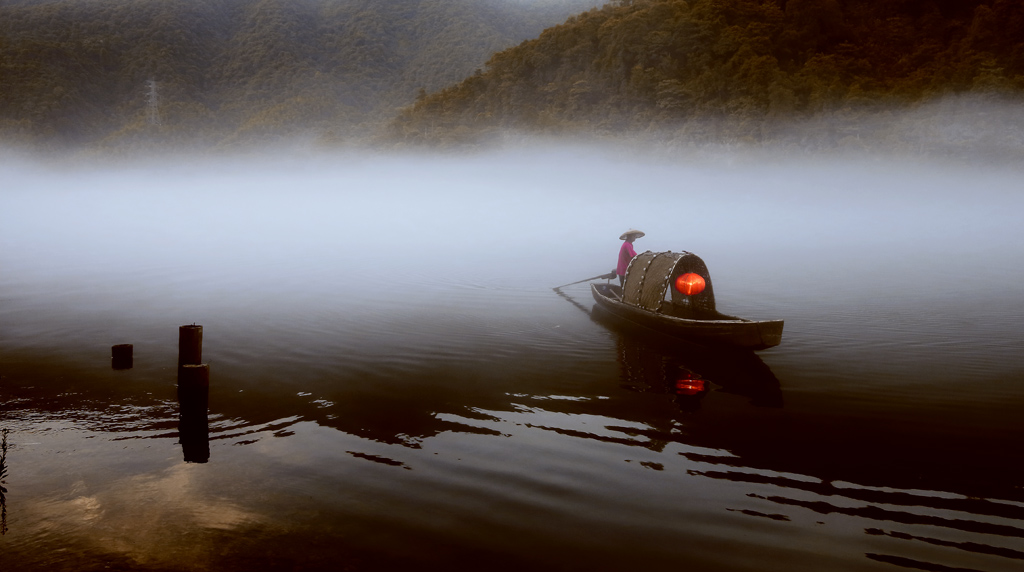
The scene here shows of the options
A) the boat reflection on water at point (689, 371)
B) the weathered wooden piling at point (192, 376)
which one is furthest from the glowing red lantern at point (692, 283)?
the weathered wooden piling at point (192, 376)

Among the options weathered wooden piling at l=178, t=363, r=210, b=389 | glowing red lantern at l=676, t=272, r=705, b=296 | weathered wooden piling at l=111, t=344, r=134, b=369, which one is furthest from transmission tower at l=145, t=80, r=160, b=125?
weathered wooden piling at l=178, t=363, r=210, b=389

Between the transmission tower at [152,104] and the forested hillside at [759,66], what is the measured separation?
104856mm

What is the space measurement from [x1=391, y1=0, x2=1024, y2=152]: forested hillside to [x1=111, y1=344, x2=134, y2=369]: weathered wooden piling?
337 ft

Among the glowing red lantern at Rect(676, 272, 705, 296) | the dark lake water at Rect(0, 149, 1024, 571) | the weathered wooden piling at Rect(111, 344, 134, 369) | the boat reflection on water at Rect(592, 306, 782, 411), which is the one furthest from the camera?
the glowing red lantern at Rect(676, 272, 705, 296)

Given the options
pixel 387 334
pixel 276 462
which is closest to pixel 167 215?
pixel 387 334

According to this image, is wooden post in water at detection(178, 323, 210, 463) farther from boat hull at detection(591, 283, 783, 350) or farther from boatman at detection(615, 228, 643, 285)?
boatman at detection(615, 228, 643, 285)

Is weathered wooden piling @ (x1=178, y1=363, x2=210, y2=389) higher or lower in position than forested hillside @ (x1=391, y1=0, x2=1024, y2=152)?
lower

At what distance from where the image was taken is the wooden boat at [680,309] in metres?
13.2

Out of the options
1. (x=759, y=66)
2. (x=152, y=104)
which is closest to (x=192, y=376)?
(x=759, y=66)

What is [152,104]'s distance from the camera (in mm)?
180375

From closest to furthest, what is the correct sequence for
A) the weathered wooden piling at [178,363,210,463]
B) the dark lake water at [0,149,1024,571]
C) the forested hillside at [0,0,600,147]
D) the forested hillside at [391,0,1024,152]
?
the dark lake water at [0,149,1024,571], the weathered wooden piling at [178,363,210,463], the forested hillside at [391,0,1024,152], the forested hillside at [0,0,600,147]

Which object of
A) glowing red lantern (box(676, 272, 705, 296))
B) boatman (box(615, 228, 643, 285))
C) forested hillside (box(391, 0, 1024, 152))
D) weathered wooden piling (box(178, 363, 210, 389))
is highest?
forested hillside (box(391, 0, 1024, 152))

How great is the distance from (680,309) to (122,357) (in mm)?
13282

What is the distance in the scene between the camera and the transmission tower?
579 feet
